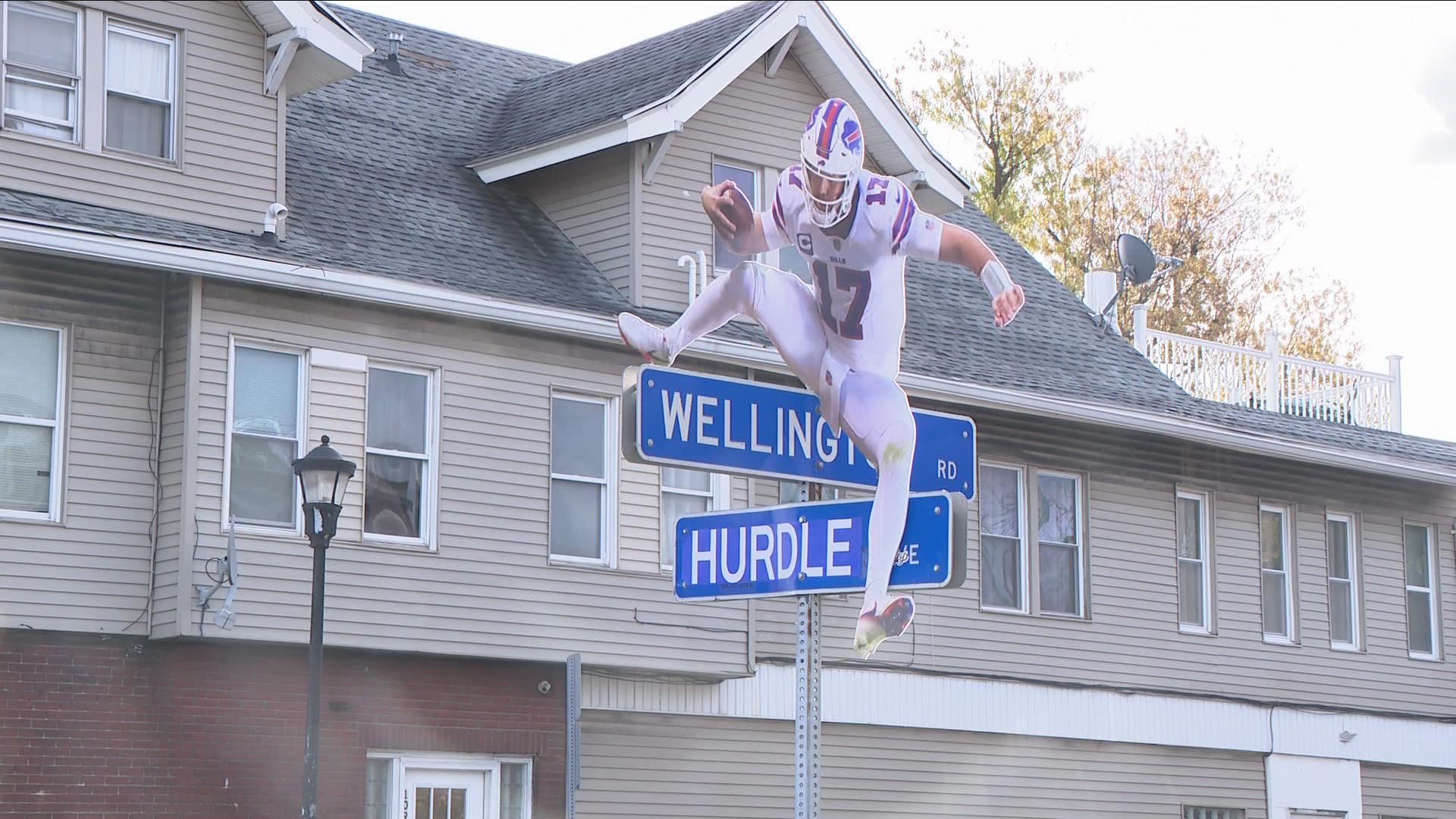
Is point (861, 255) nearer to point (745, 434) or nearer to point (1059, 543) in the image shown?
point (745, 434)

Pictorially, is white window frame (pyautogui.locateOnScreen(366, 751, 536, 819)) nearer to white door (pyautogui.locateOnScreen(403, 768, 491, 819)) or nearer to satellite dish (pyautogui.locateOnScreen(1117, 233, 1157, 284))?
white door (pyautogui.locateOnScreen(403, 768, 491, 819))

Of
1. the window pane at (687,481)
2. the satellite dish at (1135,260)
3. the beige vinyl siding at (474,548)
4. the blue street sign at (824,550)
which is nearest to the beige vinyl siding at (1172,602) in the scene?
the window pane at (687,481)

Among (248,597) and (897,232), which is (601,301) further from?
(897,232)

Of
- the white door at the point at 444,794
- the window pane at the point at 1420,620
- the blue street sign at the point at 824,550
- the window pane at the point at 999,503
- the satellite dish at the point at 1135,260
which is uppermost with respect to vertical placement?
the satellite dish at the point at 1135,260

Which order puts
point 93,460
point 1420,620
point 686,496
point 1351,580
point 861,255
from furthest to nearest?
1. point 1420,620
2. point 1351,580
3. point 686,496
4. point 93,460
5. point 861,255

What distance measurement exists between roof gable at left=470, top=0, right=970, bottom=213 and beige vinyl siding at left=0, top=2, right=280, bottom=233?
3.25 metres

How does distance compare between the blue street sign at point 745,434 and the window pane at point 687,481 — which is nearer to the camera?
the blue street sign at point 745,434

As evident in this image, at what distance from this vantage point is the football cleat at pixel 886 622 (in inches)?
354

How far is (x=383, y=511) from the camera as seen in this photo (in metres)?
18.2

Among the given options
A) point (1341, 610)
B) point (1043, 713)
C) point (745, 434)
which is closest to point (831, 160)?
point (745, 434)

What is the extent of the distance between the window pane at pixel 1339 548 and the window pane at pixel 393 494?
43.4ft

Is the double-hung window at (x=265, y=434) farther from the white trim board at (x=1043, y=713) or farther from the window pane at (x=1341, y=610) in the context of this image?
the window pane at (x=1341, y=610)

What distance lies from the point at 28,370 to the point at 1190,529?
14.1 m

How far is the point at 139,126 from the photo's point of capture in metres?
17.6
